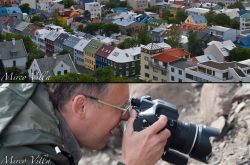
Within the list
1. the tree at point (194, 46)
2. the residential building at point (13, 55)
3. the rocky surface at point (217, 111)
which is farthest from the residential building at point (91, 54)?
the rocky surface at point (217, 111)

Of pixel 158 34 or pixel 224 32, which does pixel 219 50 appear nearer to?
pixel 224 32

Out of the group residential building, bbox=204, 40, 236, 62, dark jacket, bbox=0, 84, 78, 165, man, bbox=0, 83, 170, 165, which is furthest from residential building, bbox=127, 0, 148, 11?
dark jacket, bbox=0, 84, 78, 165

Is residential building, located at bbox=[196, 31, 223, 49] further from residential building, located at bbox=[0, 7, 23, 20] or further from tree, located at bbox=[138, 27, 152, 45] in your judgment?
residential building, located at bbox=[0, 7, 23, 20]

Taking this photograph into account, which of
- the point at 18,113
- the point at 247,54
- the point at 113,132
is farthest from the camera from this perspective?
the point at 247,54

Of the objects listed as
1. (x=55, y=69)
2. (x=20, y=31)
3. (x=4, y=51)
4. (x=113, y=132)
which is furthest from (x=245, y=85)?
(x=20, y=31)

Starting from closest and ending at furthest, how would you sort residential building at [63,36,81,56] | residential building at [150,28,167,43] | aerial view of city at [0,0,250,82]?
1. aerial view of city at [0,0,250,82]
2. residential building at [63,36,81,56]
3. residential building at [150,28,167,43]

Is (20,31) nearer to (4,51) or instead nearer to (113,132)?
(4,51)

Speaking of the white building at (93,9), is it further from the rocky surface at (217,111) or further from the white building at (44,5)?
the rocky surface at (217,111)
